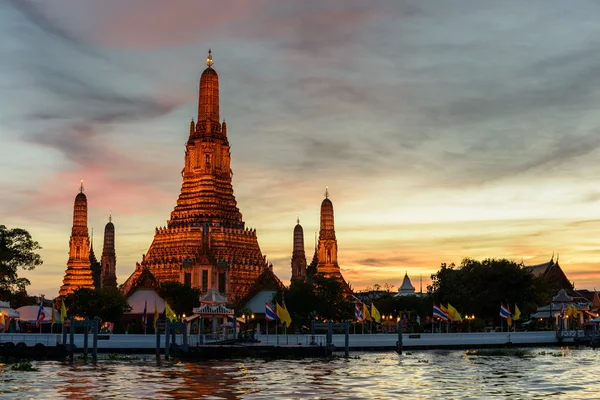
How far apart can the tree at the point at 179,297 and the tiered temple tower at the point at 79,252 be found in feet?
65.1

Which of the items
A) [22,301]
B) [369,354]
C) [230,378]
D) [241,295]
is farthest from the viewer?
[241,295]

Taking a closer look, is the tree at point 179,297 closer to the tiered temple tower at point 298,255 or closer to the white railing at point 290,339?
the white railing at point 290,339

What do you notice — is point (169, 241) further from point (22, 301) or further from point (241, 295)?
point (22, 301)

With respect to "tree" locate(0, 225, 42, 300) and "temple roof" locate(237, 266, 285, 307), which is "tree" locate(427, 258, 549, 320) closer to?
"temple roof" locate(237, 266, 285, 307)

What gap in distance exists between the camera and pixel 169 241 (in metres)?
120

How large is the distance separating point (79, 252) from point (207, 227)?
643 inches

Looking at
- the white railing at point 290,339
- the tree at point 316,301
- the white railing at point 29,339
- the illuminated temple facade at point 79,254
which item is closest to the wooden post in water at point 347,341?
the white railing at point 290,339

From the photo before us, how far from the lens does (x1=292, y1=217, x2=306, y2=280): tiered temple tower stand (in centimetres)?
14300

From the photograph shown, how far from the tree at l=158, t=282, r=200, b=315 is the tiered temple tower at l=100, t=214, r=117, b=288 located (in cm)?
4473

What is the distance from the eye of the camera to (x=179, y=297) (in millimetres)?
96375

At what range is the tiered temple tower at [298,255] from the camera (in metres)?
→ 143

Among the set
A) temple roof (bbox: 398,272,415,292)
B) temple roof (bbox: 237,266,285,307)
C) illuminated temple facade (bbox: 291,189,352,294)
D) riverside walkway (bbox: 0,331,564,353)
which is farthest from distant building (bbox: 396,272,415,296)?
riverside walkway (bbox: 0,331,564,353)

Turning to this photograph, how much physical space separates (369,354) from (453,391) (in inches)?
1000

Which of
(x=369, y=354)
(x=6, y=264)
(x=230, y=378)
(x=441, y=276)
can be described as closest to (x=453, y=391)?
(x=230, y=378)
